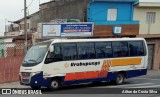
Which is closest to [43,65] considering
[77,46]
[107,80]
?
[77,46]

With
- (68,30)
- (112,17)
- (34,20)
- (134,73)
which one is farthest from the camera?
(34,20)

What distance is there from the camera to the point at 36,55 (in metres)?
19.7

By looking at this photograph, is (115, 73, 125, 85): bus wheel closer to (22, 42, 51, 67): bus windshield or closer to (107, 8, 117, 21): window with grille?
(22, 42, 51, 67): bus windshield

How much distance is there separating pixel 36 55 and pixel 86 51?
2901mm

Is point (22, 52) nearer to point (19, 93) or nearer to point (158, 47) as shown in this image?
point (19, 93)

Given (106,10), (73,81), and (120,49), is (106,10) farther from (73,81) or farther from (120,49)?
(73,81)

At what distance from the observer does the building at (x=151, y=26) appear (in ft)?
117

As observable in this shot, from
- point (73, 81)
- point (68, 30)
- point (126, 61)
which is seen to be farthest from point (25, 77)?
point (68, 30)

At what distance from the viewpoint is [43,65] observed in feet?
63.0

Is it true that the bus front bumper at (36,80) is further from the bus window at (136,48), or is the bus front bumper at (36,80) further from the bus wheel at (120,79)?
the bus window at (136,48)

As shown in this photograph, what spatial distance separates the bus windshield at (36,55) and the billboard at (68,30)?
940 centimetres

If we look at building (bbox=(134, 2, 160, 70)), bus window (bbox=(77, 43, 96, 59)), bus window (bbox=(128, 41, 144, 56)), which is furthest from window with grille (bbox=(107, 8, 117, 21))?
bus window (bbox=(77, 43, 96, 59))

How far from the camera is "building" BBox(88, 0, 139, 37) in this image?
1310 inches

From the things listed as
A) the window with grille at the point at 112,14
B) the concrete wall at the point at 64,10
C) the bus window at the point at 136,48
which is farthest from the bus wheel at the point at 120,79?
the window with grille at the point at 112,14
